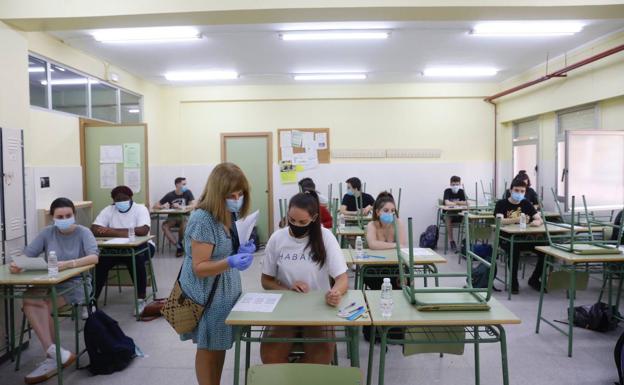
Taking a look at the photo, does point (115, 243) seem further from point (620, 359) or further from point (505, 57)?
point (505, 57)

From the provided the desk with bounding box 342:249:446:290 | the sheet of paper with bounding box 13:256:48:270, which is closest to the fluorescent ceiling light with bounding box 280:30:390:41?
the desk with bounding box 342:249:446:290

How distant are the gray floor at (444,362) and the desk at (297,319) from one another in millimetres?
908

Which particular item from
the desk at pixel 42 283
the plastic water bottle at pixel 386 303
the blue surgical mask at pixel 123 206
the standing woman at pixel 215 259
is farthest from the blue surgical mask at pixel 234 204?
the blue surgical mask at pixel 123 206

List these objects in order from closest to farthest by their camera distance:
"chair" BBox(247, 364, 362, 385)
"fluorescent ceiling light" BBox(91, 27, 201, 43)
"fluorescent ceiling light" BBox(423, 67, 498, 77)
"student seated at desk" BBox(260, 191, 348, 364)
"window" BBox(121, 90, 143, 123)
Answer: "chair" BBox(247, 364, 362, 385)
"student seated at desk" BBox(260, 191, 348, 364)
"fluorescent ceiling light" BBox(91, 27, 201, 43)
"window" BBox(121, 90, 143, 123)
"fluorescent ceiling light" BBox(423, 67, 498, 77)

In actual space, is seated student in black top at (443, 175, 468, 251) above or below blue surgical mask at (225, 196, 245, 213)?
below

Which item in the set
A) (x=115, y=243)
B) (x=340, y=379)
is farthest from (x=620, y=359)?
(x=115, y=243)

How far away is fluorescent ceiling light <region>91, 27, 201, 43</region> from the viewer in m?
4.72

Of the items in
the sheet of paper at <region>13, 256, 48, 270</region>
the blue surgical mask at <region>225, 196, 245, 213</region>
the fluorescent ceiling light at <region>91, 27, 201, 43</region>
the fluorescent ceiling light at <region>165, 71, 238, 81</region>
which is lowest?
the sheet of paper at <region>13, 256, 48, 270</region>

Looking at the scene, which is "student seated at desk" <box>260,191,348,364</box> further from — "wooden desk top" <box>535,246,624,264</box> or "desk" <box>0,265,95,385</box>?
"wooden desk top" <box>535,246,624,264</box>

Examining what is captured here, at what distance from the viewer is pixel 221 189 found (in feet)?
6.54

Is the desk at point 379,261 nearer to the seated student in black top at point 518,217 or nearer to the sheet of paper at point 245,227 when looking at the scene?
the sheet of paper at point 245,227

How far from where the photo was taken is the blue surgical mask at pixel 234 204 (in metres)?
2.04

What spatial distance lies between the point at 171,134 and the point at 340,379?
7.38 m

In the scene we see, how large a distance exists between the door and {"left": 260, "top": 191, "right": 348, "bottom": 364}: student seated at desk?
5.56 meters
